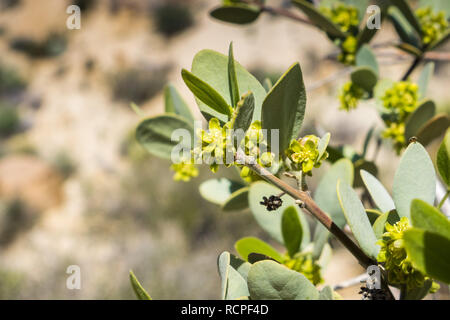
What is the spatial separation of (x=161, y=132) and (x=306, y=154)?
30cm

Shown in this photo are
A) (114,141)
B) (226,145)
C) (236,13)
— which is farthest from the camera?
(114,141)

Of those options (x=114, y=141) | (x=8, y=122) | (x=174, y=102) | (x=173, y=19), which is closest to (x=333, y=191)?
(x=174, y=102)

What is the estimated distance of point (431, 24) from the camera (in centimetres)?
83

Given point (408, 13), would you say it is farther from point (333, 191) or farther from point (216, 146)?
point (216, 146)

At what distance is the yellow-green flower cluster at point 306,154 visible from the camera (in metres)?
0.40

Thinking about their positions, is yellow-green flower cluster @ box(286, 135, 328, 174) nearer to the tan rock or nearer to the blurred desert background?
the blurred desert background

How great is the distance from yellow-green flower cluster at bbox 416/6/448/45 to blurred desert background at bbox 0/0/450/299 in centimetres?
14

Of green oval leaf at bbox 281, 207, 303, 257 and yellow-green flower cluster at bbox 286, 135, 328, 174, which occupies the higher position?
yellow-green flower cluster at bbox 286, 135, 328, 174

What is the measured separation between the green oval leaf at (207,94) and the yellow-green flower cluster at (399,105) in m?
0.44

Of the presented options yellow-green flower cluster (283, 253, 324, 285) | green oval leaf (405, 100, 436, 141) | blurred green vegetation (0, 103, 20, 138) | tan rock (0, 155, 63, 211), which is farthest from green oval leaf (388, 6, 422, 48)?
blurred green vegetation (0, 103, 20, 138)

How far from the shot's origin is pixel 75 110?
7.04 metres

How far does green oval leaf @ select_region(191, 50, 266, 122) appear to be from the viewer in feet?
1.39

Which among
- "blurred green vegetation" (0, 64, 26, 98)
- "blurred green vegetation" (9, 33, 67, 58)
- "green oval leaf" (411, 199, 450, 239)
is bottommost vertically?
"green oval leaf" (411, 199, 450, 239)
